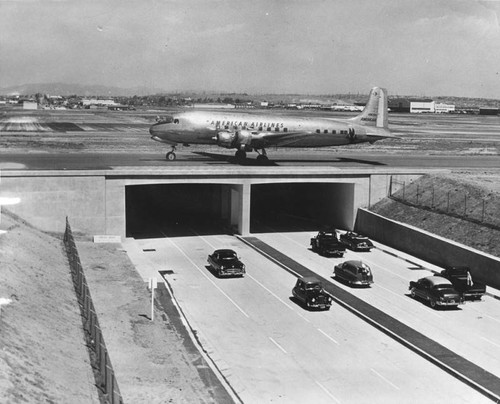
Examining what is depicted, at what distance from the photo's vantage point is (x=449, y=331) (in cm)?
3541

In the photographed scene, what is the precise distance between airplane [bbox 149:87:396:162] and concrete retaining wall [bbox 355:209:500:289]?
12.7m

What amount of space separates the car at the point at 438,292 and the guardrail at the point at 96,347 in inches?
811

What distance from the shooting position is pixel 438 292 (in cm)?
3934

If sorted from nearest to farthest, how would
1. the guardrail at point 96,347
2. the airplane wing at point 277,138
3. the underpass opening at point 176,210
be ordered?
the guardrail at point 96,347 < the underpass opening at point 176,210 < the airplane wing at point 277,138

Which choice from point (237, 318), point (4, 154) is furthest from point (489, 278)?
point (4, 154)

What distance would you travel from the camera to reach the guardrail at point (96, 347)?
2347cm

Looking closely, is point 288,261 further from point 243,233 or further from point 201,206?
point 201,206

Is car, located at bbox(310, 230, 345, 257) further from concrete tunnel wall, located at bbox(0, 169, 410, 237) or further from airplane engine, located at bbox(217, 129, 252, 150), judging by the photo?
airplane engine, located at bbox(217, 129, 252, 150)

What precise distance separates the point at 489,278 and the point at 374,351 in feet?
54.2

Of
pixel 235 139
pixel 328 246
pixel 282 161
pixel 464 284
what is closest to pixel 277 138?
pixel 235 139

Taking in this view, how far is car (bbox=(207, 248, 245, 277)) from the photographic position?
147 feet

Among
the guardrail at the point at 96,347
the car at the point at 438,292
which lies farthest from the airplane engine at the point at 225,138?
the car at the point at 438,292

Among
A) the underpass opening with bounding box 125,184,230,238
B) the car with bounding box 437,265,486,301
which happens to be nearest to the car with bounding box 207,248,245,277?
the underpass opening with bounding box 125,184,230,238

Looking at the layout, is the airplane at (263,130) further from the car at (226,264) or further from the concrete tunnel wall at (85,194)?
the car at (226,264)
